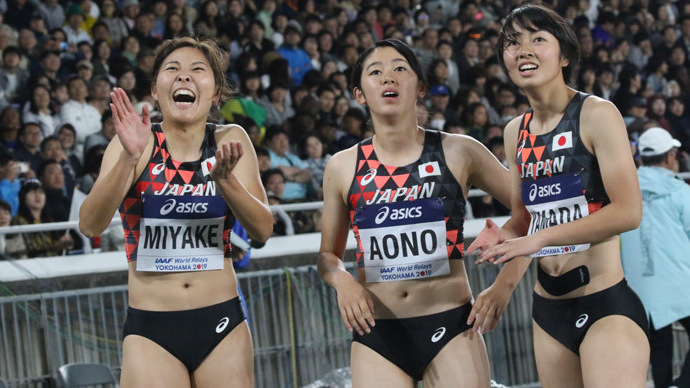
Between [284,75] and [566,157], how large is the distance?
6.70 metres

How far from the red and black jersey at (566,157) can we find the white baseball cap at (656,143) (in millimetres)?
2696

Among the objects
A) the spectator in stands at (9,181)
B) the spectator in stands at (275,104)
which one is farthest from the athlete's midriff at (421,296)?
the spectator in stands at (275,104)

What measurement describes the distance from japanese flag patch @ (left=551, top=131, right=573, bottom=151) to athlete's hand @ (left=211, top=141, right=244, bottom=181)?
1232mm

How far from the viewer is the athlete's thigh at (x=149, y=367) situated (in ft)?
11.7

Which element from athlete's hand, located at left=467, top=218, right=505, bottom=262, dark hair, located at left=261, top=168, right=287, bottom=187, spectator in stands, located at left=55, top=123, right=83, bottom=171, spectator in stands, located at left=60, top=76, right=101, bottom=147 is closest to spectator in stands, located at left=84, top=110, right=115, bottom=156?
spectator in stands, located at left=55, top=123, right=83, bottom=171

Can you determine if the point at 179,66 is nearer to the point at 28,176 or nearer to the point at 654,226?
the point at 654,226

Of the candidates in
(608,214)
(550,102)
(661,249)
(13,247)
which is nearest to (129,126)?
(550,102)

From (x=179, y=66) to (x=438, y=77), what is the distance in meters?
7.32

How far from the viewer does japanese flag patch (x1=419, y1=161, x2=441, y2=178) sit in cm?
378

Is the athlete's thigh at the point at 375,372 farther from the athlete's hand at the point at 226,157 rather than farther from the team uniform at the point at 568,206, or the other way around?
the athlete's hand at the point at 226,157

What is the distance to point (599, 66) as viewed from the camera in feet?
40.0

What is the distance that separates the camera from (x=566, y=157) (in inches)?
141

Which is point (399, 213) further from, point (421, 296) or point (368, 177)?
point (421, 296)

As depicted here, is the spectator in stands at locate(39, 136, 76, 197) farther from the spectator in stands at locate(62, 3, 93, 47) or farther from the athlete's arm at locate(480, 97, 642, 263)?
the athlete's arm at locate(480, 97, 642, 263)
